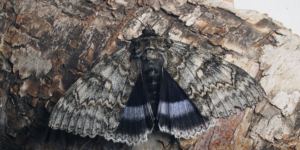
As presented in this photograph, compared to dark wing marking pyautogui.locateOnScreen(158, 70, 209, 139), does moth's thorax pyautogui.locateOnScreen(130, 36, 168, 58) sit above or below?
above

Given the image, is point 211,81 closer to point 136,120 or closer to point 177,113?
point 177,113

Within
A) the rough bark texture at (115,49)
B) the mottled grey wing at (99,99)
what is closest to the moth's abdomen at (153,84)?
the mottled grey wing at (99,99)

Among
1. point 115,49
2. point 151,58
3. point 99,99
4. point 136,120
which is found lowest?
point 136,120

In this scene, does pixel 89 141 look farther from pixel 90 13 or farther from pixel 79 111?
pixel 90 13

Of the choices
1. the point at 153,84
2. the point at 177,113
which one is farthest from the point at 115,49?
the point at 177,113

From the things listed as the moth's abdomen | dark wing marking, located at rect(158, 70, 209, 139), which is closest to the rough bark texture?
dark wing marking, located at rect(158, 70, 209, 139)

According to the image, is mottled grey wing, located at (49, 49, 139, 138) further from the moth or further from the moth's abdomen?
the moth's abdomen
